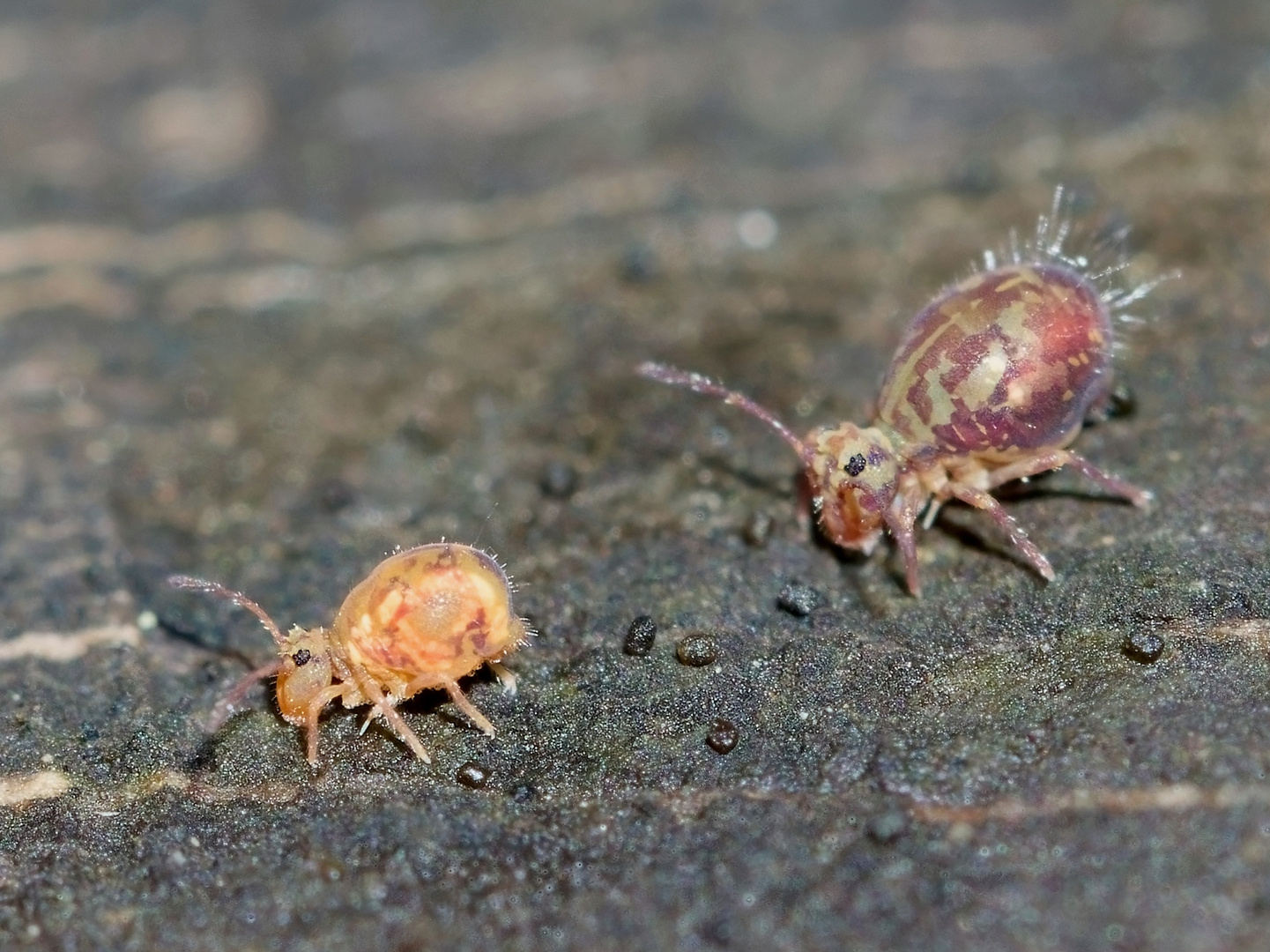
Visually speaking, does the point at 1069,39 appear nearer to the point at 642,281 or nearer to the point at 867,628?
the point at 642,281

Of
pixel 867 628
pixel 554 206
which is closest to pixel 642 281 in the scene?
pixel 554 206

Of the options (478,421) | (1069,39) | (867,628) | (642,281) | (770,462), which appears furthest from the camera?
(1069,39)

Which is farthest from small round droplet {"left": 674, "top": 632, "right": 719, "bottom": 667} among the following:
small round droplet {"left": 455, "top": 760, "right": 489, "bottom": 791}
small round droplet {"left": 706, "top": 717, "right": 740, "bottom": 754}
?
small round droplet {"left": 455, "top": 760, "right": 489, "bottom": 791}

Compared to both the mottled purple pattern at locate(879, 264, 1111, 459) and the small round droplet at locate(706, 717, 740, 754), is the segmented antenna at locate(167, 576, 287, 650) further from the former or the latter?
the mottled purple pattern at locate(879, 264, 1111, 459)

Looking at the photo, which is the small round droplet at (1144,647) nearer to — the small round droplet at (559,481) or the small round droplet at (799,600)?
the small round droplet at (799,600)

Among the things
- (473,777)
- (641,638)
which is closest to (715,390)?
(641,638)

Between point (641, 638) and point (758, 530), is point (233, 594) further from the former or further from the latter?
point (758, 530)
